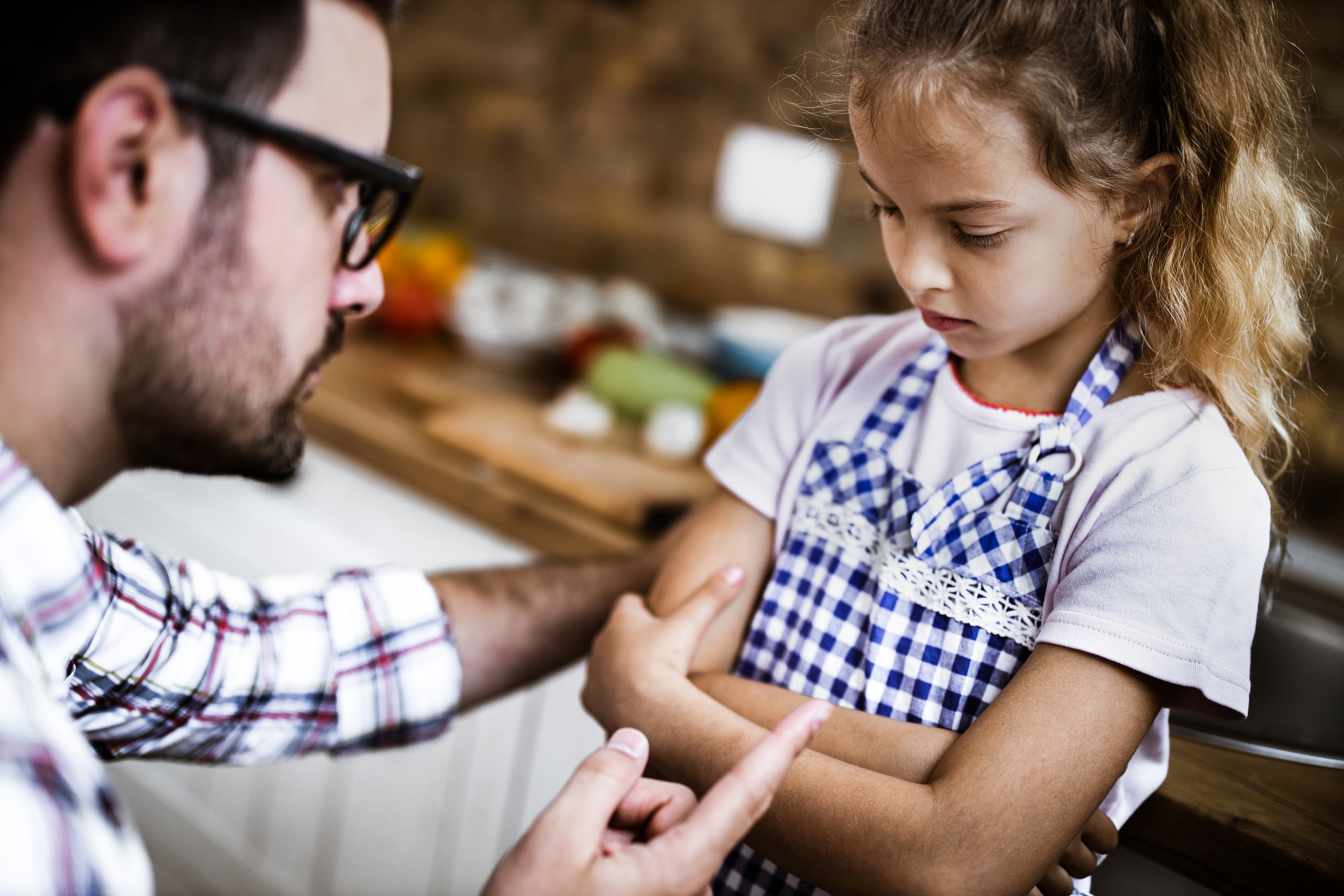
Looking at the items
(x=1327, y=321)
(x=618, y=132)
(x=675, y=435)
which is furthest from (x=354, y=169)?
(x=618, y=132)

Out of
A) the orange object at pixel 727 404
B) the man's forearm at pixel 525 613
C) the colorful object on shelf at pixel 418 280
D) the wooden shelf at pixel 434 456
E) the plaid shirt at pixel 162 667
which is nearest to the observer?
the plaid shirt at pixel 162 667

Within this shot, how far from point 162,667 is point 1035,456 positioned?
74 cm

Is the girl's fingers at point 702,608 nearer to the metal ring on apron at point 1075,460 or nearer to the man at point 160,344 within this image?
the man at point 160,344

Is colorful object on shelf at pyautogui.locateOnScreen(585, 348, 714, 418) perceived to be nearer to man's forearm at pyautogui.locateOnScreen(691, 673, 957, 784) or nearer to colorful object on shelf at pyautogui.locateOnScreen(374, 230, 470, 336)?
colorful object on shelf at pyautogui.locateOnScreen(374, 230, 470, 336)

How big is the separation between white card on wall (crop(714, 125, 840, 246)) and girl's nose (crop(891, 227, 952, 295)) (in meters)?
1.32

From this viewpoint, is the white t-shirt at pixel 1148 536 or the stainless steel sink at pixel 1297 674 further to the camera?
the stainless steel sink at pixel 1297 674

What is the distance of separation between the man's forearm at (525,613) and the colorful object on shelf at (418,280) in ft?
3.55

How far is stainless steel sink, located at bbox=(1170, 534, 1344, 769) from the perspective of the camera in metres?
1.05

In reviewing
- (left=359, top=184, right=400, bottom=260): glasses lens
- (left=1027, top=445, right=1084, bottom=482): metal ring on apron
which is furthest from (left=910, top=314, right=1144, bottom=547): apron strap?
(left=359, top=184, right=400, bottom=260): glasses lens

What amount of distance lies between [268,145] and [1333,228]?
1.48 meters

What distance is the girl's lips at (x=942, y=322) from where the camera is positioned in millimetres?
739

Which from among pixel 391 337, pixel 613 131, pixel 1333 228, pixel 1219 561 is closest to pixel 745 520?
pixel 1219 561

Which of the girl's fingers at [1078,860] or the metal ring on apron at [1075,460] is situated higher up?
the metal ring on apron at [1075,460]

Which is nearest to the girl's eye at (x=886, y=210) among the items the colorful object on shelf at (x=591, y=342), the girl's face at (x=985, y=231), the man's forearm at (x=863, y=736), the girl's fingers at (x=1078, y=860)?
the girl's face at (x=985, y=231)
